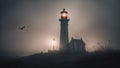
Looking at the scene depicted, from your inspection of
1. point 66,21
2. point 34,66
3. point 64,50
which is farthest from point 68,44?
point 34,66

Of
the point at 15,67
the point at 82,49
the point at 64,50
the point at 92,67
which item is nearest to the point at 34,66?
the point at 15,67

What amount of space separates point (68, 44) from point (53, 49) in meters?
6.70

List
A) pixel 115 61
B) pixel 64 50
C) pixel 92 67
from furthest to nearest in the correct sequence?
pixel 64 50 → pixel 115 61 → pixel 92 67

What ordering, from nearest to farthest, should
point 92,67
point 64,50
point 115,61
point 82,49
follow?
1. point 92,67
2. point 115,61
3. point 64,50
4. point 82,49

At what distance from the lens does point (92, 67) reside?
166 ft

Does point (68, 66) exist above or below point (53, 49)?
below

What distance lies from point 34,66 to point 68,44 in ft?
107

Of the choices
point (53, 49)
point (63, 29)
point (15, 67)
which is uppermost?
point (63, 29)

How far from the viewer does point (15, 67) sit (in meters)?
56.0

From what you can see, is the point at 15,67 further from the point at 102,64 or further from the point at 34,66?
the point at 102,64

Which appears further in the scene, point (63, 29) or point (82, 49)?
point (82, 49)

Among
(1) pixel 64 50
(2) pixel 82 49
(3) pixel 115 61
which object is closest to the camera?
(3) pixel 115 61

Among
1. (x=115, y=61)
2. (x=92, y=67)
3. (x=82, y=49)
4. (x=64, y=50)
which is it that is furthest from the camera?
(x=82, y=49)

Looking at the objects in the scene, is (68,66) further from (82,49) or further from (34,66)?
(82,49)
